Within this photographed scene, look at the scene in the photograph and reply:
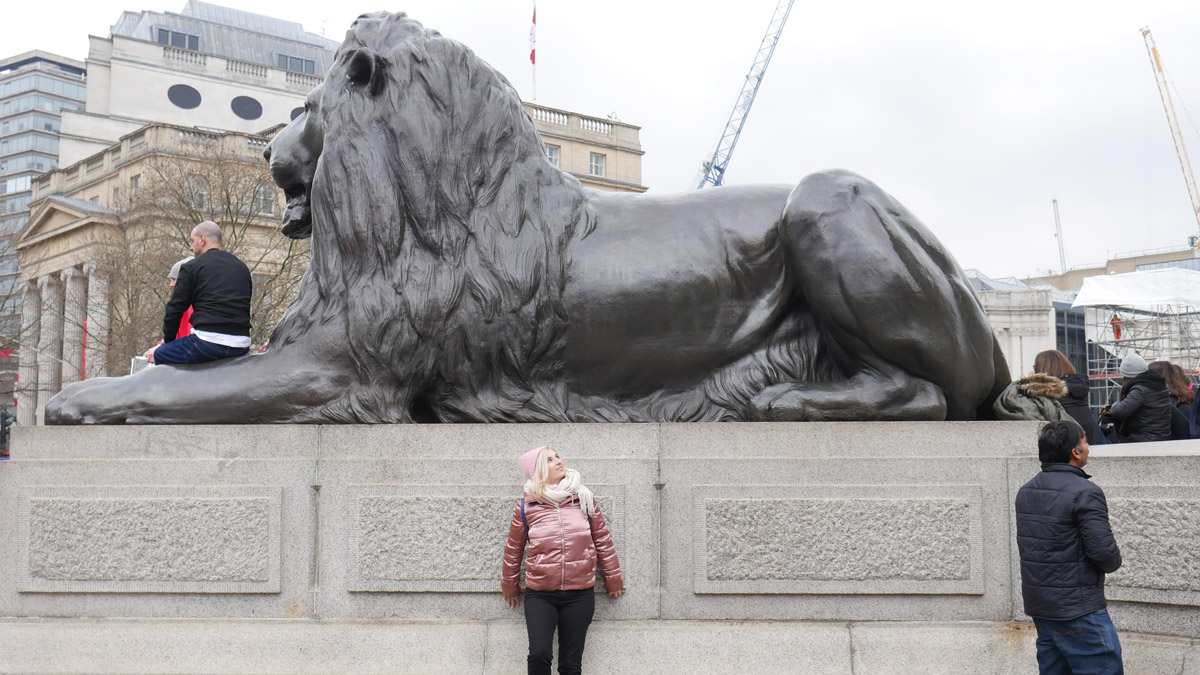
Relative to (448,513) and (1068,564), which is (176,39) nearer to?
(448,513)

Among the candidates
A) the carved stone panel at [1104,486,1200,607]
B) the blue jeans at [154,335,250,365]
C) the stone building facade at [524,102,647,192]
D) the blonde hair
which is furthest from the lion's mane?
the stone building facade at [524,102,647,192]

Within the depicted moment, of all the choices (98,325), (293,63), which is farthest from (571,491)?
(293,63)

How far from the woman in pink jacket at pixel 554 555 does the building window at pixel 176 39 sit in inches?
3159

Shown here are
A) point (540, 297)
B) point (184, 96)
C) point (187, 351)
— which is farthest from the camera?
point (184, 96)

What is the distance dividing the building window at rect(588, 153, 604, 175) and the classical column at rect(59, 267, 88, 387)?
797 inches

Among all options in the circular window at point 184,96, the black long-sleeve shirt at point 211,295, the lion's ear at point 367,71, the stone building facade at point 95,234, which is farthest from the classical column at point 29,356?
the lion's ear at point 367,71

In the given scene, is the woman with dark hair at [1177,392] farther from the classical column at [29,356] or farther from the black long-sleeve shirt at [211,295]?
the classical column at [29,356]

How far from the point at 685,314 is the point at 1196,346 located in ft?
187

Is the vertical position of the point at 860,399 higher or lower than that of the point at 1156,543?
higher

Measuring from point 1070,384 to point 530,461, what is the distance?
15.3ft

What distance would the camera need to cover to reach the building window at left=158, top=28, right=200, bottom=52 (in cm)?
7769

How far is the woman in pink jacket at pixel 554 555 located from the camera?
4.96 m

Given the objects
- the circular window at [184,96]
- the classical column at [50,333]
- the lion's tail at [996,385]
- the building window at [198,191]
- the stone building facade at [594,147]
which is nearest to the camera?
the lion's tail at [996,385]

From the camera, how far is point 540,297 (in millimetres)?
5789
